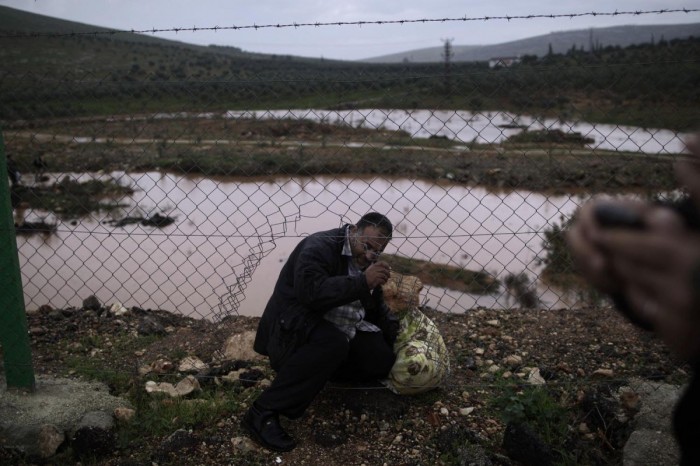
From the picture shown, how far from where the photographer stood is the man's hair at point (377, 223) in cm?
306

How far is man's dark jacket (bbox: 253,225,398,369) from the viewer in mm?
2814

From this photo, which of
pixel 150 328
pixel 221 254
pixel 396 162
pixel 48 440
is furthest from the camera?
pixel 396 162

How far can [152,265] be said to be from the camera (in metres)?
6.96

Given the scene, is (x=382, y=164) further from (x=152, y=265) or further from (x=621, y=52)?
(x=621, y=52)

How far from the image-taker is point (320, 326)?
2.97 meters

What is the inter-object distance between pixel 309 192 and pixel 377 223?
8891mm

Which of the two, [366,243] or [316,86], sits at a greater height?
[316,86]

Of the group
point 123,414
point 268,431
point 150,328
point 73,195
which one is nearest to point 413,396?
point 268,431

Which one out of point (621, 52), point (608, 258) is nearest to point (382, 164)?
point (608, 258)

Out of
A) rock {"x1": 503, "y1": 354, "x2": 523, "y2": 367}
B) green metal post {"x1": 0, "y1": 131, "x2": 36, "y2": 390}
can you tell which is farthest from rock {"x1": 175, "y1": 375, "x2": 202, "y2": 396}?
rock {"x1": 503, "y1": 354, "x2": 523, "y2": 367}

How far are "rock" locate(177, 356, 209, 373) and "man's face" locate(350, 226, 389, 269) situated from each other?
127cm

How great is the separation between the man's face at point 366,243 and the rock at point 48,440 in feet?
5.42

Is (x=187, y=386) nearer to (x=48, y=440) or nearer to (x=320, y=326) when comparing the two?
(x=48, y=440)

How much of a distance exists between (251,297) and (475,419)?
3597 mm
